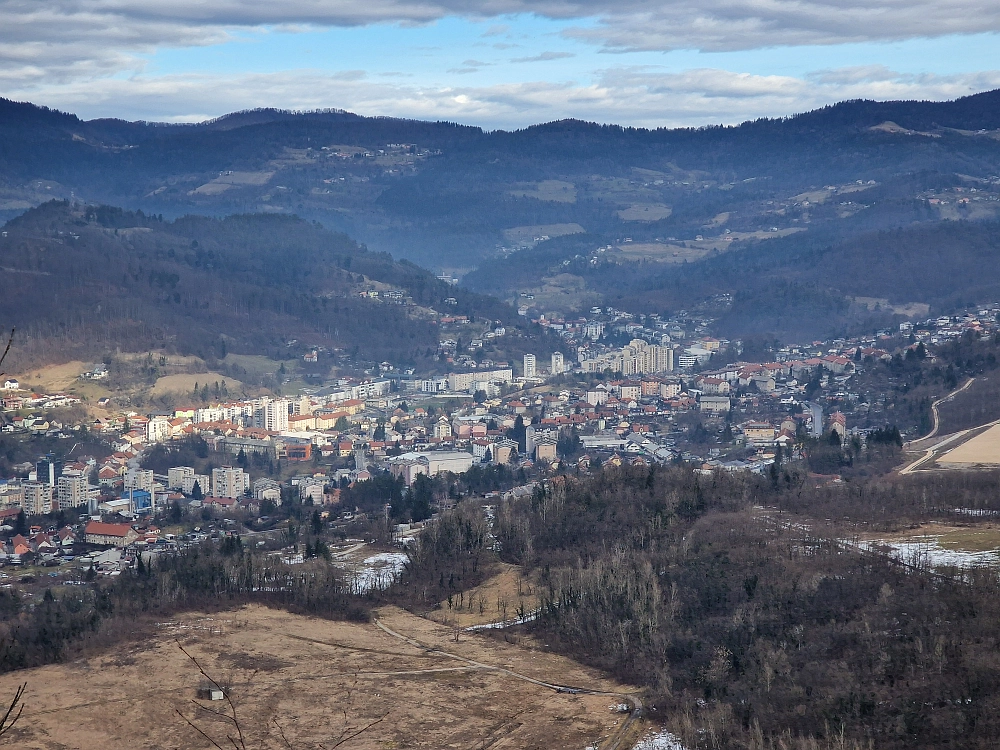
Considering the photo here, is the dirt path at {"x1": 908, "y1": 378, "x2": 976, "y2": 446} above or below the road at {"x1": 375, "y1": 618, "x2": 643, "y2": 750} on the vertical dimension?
below

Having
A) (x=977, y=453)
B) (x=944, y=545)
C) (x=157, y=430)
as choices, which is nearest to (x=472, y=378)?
(x=157, y=430)

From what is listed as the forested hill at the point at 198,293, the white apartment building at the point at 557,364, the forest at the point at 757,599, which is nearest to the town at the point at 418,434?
the white apartment building at the point at 557,364

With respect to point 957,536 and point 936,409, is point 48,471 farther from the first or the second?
point 957,536

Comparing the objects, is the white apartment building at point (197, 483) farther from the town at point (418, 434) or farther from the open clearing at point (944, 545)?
the open clearing at point (944, 545)

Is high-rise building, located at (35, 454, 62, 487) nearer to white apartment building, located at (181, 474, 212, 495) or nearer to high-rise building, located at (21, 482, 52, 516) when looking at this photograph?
high-rise building, located at (21, 482, 52, 516)

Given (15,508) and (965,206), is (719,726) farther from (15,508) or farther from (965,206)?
(965,206)

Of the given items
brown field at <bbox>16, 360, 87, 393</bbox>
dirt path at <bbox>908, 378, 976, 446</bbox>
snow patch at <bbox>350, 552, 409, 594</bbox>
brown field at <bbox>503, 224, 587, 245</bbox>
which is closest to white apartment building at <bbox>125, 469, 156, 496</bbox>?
brown field at <bbox>16, 360, 87, 393</bbox>

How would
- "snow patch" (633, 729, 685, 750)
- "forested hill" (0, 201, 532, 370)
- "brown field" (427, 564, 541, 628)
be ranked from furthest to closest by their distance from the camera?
"forested hill" (0, 201, 532, 370) < "brown field" (427, 564, 541, 628) < "snow patch" (633, 729, 685, 750)

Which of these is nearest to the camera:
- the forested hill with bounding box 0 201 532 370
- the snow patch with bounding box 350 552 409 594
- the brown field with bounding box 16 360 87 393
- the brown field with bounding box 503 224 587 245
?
the snow patch with bounding box 350 552 409 594
